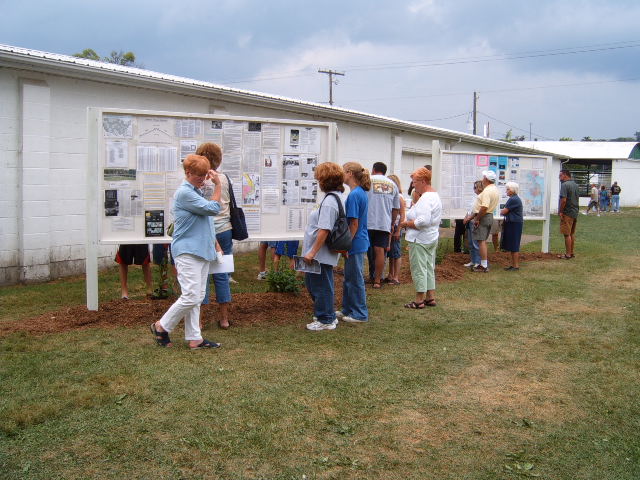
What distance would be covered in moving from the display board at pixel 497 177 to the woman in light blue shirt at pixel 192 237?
7.05 m

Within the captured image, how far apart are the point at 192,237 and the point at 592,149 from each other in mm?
41369

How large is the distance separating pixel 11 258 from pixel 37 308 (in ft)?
6.84

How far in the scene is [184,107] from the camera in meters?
11.4

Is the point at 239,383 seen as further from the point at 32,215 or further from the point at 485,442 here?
the point at 32,215

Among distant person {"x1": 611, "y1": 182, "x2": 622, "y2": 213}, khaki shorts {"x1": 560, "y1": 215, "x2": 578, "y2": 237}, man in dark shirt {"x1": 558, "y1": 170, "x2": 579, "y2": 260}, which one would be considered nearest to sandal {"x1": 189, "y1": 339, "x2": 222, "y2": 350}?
man in dark shirt {"x1": 558, "y1": 170, "x2": 579, "y2": 260}

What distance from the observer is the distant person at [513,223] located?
1089cm

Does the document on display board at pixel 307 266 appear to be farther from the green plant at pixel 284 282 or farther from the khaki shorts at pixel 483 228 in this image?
the khaki shorts at pixel 483 228

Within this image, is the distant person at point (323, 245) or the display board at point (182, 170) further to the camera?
the display board at point (182, 170)

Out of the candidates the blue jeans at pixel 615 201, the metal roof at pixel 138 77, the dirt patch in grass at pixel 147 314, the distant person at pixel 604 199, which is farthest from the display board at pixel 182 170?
the distant person at pixel 604 199

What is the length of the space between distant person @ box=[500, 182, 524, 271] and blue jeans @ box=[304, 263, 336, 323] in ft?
18.2

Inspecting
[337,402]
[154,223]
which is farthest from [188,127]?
[337,402]

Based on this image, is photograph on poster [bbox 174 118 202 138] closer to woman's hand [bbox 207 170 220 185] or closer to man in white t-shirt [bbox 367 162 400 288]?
woman's hand [bbox 207 170 220 185]

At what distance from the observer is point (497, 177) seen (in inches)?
477

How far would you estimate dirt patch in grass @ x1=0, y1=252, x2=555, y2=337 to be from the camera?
6344 mm
